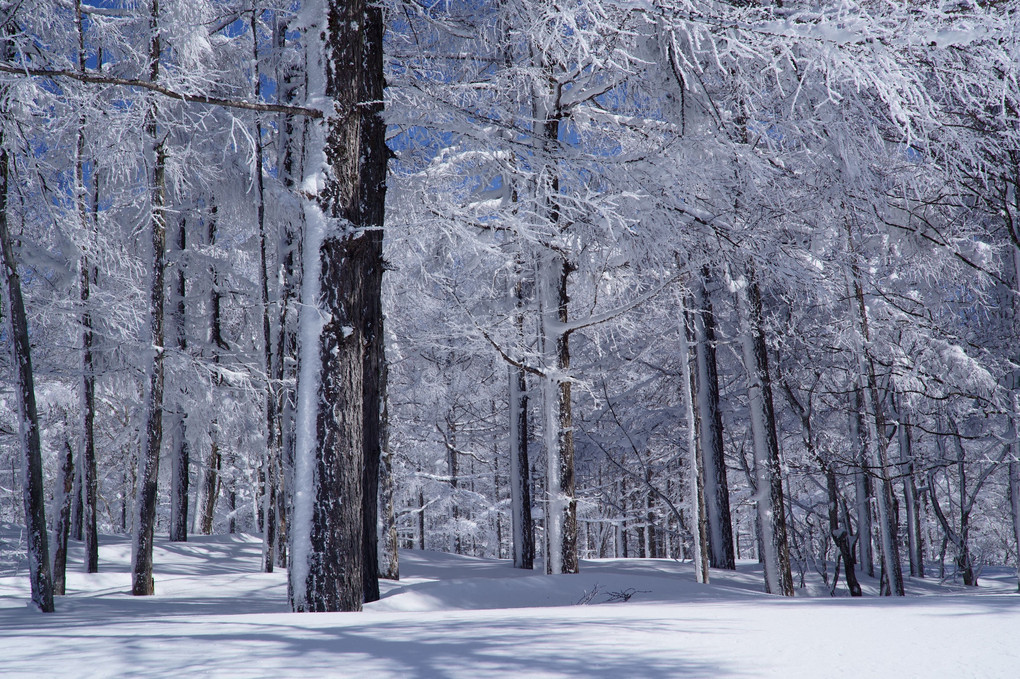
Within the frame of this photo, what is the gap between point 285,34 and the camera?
14055 mm

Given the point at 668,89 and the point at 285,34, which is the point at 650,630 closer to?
the point at 668,89

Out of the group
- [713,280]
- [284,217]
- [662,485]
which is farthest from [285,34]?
[662,485]

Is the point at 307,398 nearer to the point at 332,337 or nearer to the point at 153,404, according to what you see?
the point at 332,337

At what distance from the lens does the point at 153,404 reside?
1134cm

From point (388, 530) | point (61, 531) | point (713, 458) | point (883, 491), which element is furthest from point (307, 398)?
point (713, 458)

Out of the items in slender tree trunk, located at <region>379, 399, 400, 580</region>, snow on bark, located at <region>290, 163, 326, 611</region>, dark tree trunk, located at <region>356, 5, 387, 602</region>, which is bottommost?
slender tree trunk, located at <region>379, 399, 400, 580</region>

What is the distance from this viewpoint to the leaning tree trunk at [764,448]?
1154 centimetres

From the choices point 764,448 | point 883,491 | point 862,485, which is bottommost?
point 862,485

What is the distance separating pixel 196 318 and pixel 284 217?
6.53 meters

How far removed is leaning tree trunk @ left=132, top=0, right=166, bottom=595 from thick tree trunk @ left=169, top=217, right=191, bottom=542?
205 inches

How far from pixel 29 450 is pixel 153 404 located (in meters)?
4.31

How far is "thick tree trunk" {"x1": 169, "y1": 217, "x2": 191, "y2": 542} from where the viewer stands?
17109 millimetres

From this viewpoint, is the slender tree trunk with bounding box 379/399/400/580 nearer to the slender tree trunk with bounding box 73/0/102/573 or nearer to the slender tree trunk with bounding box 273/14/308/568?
the slender tree trunk with bounding box 273/14/308/568

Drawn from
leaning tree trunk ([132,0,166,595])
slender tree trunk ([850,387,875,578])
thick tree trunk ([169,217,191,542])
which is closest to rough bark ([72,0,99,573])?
leaning tree trunk ([132,0,166,595])
